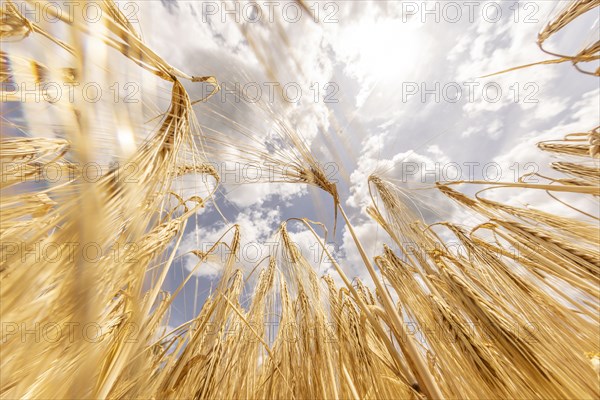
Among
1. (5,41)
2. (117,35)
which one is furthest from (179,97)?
(5,41)

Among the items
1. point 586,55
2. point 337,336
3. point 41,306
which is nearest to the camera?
point 41,306

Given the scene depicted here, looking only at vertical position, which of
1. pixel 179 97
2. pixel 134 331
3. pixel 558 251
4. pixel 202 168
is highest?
pixel 179 97

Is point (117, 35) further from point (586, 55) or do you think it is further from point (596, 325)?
point (596, 325)

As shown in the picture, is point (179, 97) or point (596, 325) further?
point (596, 325)

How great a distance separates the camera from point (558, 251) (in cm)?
110

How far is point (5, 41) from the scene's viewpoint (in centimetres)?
60

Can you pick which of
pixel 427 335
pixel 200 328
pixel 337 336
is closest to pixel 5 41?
pixel 200 328

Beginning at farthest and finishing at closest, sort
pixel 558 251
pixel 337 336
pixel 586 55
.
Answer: pixel 337 336, pixel 558 251, pixel 586 55

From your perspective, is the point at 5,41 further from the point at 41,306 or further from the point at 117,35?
the point at 41,306

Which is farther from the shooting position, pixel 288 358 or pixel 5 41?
pixel 288 358

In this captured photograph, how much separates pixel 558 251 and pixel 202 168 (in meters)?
1.96

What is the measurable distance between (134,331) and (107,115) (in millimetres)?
660

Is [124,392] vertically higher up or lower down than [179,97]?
lower down

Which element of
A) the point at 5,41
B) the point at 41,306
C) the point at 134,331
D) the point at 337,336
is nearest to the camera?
the point at 41,306
